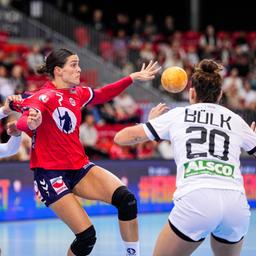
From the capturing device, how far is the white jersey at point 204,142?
18.6 ft

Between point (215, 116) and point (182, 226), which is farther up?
point (215, 116)

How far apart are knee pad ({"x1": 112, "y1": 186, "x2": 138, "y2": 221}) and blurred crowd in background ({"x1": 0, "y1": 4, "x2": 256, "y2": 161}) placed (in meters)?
7.20

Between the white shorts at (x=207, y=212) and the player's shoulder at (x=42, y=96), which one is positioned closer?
the white shorts at (x=207, y=212)

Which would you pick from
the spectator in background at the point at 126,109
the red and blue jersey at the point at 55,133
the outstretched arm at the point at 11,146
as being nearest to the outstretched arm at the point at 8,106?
the red and blue jersey at the point at 55,133

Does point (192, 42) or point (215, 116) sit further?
point (192, 42)

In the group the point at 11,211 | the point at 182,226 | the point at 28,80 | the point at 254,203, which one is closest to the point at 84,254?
the point at 182,226

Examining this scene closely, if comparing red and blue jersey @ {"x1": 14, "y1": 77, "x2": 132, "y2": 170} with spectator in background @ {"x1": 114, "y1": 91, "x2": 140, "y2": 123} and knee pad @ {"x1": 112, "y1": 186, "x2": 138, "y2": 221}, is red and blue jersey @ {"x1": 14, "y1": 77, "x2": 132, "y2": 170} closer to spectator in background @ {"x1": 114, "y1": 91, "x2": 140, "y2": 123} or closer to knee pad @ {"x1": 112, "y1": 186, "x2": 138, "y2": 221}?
knee pad @ {"x1": 112, "y1": 186, "x2": 138, "y2": 221}

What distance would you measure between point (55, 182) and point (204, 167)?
2173mm

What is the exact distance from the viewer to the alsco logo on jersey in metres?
5.66

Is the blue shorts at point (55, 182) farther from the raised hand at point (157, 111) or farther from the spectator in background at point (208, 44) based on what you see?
the spectator in background at point (208, 44)

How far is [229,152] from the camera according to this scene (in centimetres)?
575

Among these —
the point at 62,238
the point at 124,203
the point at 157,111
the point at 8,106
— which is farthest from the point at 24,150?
the point at 157,111

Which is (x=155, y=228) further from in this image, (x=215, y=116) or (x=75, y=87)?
(x=215, y=116)

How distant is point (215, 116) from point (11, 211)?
28.1ft
